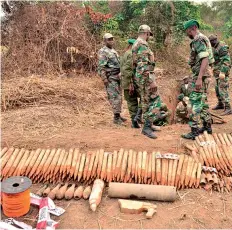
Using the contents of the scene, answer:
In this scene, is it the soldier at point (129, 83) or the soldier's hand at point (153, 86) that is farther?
the soldier at point (129, 83)

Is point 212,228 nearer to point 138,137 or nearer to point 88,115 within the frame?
point 138,137

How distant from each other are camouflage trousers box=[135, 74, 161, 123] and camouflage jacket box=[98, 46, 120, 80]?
1.14m

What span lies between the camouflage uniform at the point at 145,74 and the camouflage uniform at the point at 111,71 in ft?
3.43

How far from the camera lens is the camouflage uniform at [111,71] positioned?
6.28 m

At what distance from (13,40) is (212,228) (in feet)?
31.5

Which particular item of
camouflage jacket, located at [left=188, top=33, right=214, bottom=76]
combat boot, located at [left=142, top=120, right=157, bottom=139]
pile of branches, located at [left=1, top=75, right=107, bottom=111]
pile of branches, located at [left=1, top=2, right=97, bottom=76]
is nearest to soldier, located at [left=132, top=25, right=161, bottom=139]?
combat boot, located at [left=142, top=120, right=157, bottom=139]

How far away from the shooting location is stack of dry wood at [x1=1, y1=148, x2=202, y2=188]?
4.18 meters

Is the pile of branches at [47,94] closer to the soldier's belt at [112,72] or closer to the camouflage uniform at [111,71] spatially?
the camouflage uniform at [111,71]

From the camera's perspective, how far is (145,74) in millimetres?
5188

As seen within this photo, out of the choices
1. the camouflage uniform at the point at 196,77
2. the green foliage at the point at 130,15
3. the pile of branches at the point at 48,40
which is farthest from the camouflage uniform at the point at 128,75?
the green foliage at the point at 130,15

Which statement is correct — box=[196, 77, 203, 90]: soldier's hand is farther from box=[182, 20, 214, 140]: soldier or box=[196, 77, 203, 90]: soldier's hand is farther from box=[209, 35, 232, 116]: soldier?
box=[209, 35, 232, 116]: soldier

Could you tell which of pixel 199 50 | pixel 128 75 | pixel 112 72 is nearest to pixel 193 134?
pixel 199 50

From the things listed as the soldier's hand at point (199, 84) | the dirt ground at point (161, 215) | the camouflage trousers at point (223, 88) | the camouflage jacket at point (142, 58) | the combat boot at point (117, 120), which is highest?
the camouflage jacket at point (142, 58)

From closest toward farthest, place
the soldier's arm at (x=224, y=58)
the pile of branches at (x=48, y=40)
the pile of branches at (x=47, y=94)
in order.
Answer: the soldier's arm at (x=224, y=58) < the pile of branches at (x=47, y=94) < the pile of branches at (x=48, y=40)
